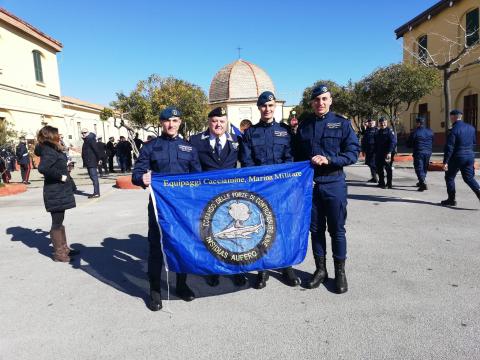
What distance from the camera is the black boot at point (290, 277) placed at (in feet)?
12.1

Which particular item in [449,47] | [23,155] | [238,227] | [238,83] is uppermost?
[238,83]

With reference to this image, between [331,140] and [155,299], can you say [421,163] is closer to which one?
[331,140]

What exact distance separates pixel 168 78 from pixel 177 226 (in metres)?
18.7

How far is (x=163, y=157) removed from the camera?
341 cm

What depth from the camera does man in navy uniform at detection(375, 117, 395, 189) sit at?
9164 millimetres

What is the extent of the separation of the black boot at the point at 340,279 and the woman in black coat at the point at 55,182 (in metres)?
3.35

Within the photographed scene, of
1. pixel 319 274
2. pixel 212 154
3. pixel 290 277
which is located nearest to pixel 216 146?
pixel 212 154

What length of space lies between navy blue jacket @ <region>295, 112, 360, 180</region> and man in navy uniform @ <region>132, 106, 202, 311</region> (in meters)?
1.19

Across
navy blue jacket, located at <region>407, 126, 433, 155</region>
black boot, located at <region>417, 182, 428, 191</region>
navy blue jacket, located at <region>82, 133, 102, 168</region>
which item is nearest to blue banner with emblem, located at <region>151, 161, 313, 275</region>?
black boot, located at <region>417, 182, 428, 191</region>

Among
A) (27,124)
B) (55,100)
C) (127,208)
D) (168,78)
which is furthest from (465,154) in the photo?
(55,100)

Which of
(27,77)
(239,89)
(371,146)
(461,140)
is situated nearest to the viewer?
(461,140)

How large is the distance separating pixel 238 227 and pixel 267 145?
90 cm

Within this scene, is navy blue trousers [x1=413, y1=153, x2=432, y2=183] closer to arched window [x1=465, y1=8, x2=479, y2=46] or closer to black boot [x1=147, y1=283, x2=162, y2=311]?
black boot [x1=147, y1=283, x2=162, y2=311]

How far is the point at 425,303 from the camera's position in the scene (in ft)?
10.4
